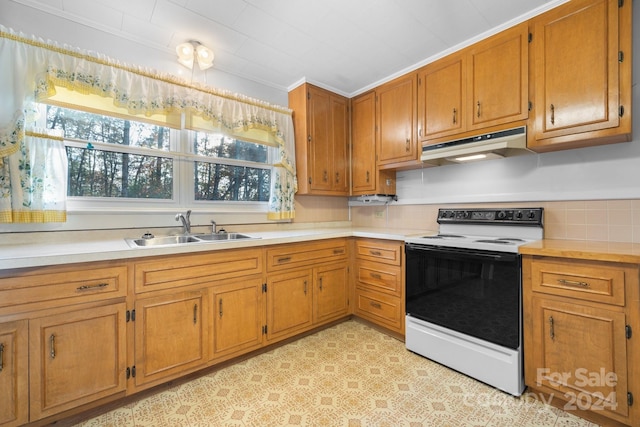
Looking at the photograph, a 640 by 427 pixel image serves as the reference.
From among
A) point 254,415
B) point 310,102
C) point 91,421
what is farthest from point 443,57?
point 91,421

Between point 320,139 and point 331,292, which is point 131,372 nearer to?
point 331,292

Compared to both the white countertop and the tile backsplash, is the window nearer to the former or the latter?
the white countertop

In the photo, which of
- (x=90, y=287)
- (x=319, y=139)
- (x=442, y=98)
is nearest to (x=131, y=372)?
(x=90, y=287)

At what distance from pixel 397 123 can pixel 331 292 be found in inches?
67.9

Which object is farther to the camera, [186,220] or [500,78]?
[186,220]

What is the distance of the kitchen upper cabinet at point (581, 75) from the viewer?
1.60 metres

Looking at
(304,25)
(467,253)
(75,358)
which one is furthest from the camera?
(304,25)

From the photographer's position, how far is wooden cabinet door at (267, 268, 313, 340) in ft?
7.29

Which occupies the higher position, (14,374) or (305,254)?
(305,254)

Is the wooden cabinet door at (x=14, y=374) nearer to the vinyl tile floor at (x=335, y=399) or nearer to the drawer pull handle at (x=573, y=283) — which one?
the vinyl tile floor at (x=335, y=399)

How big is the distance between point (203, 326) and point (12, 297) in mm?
929

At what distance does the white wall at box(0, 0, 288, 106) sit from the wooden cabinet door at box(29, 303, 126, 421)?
1.75 meters

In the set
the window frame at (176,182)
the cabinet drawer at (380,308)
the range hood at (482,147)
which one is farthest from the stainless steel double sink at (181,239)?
the range hood at (482,147)

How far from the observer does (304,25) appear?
6.61 ft
